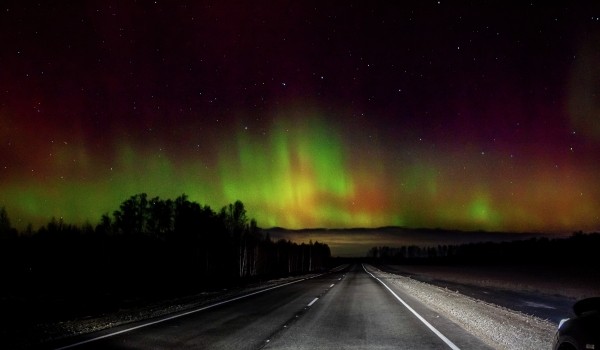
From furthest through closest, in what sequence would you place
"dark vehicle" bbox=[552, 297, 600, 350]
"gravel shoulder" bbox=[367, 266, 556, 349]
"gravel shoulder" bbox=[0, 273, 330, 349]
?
1. "gravel shoulder" bbox=[0, 273, 330, 349]
2. "gravel shoulder" bbox=[367, 266, 556, 349]
3. "dark vehicle" bbox=[552, 297, 600, 350]

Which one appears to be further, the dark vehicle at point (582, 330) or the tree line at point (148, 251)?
the tree line at point (148, 251)

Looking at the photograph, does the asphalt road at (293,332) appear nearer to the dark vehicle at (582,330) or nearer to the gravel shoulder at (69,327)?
the gravel shoulder at (69,327)

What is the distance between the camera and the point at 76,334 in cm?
1203

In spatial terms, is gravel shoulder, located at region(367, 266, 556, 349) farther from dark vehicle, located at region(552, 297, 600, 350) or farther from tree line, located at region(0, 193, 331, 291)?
tree line, located at region(0, 193, 331, 291)

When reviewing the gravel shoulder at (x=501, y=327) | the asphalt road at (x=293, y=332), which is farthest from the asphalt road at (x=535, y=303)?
the asphalt road at (x=293, y=332)

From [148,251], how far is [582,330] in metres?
75.5

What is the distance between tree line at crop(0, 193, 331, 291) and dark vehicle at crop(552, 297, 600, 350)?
3247 centimetres

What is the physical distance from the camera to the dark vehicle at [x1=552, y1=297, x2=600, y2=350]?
5.10 meters

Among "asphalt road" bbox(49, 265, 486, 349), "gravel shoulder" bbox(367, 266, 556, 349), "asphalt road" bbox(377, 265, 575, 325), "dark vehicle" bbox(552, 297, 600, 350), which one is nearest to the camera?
"dark vehicle" bbox(552, 297, 600, 350)

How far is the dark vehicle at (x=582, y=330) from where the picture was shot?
510cm

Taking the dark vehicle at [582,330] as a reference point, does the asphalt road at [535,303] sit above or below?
below

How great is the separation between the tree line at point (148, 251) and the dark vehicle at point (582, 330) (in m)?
32.5

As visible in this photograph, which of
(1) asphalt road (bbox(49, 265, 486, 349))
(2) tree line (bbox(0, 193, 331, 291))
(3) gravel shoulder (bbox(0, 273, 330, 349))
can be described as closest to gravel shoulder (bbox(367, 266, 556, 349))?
(1) asphalt road (bbox(49, 265, 486, 349))

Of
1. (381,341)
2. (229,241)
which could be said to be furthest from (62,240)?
(381,341)
